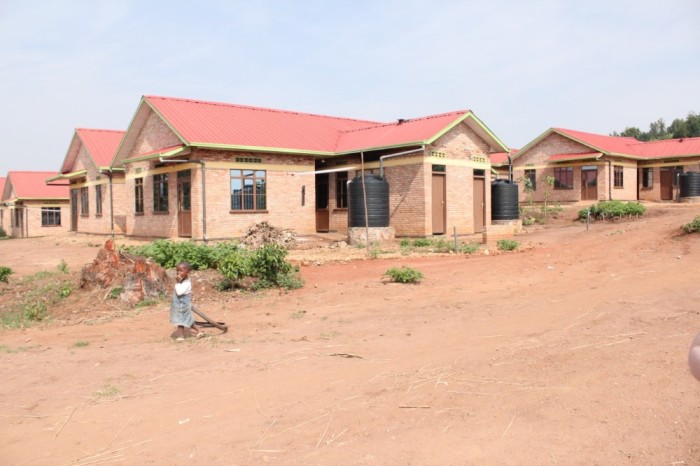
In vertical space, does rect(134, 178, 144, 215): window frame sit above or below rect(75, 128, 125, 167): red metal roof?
below

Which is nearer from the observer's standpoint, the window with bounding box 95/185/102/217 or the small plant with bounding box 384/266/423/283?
the small plant with bounding box 384/266/423/283

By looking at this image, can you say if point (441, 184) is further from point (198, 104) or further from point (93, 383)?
point (93, 383)

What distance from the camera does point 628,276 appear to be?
434 inches

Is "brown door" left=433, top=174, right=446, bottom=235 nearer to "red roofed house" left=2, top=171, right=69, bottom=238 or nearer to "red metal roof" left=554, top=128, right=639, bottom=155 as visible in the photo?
"red metal roof" left=554, top=128, right=639, bottom=155

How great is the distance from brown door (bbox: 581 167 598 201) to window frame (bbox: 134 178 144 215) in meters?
22.6

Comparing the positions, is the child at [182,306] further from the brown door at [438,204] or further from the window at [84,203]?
the window at [84,203]

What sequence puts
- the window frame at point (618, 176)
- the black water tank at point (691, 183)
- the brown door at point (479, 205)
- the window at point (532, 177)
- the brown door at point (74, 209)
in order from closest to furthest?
the brown door at point (479, 205), the black water tank at point (691, 183), the brown door at point (74, 209), the window frame at point (618, 176), the window at point (532, 177)

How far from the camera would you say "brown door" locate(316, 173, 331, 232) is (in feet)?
76.0

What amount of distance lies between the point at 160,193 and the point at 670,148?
28489 millimetres

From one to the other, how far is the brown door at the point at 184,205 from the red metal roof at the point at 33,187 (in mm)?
20734

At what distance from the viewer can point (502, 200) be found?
2348cm

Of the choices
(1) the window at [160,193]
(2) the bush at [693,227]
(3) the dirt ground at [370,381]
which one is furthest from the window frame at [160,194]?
(2) the bush at [693,227]

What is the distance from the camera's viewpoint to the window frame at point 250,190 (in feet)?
65.4

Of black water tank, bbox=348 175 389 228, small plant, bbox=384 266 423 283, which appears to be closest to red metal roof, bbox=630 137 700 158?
black water tank, bbox=348 175 389 228
